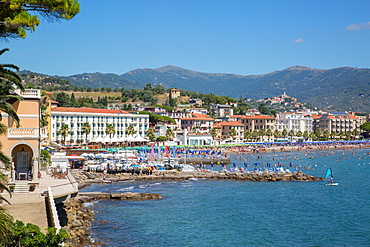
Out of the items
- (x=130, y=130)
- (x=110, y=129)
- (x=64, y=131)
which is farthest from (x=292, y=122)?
(x=64, y=131)

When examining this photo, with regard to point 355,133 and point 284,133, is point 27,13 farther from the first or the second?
point 355,133

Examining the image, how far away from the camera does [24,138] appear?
23516mm

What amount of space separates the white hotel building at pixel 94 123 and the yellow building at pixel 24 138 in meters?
51.2

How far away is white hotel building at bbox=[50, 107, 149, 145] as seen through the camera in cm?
8094

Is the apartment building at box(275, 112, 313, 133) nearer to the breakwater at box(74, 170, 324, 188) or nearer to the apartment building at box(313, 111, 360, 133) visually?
the apartment building at box(313, 111, 360, 133)

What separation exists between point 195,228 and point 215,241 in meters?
2.79

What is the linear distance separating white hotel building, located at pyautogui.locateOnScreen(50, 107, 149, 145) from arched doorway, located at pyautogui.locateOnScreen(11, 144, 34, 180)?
51446mm

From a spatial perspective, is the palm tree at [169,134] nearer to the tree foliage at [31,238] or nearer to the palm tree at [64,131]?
the palm tree at [64,131]

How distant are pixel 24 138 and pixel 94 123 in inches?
2524

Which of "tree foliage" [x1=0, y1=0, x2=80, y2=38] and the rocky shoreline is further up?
"tree foliage" [x1=0, y1=0, x2=80, y2=38]

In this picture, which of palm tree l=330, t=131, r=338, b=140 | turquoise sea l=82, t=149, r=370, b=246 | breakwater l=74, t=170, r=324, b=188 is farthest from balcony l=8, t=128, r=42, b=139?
palm tree l=330, t=131, r=338, b=140

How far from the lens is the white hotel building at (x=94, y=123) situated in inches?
3187

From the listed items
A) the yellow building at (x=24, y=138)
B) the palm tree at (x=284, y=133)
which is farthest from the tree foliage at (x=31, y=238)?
the palm tree at (x=284, y=133)

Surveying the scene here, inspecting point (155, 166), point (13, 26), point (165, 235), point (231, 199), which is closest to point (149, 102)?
point (155, 166)
